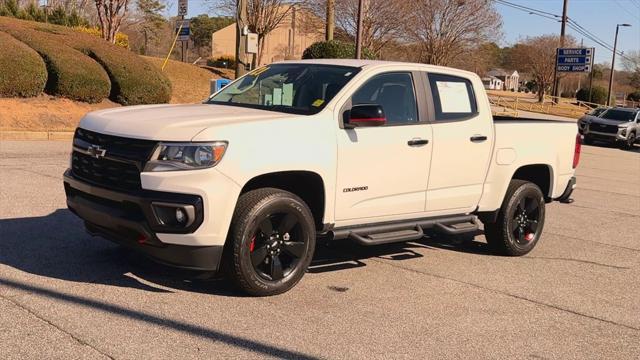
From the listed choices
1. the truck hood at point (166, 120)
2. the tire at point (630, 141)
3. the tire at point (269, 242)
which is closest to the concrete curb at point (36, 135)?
the truck hood at point (166, 120)

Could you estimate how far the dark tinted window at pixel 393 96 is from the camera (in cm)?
587

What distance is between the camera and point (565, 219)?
9.69 metres

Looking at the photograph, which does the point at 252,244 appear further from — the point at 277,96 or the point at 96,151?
the point at 277,96

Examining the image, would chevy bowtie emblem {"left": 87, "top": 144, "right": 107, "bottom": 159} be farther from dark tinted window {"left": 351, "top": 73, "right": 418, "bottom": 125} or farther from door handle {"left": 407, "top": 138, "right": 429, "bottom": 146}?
door handle {"left": 407, "top": 138, "right": 429, "bottom": 146}

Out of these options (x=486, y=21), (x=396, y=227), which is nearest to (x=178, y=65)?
(x=486, y=21)

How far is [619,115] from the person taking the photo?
28.8 meters

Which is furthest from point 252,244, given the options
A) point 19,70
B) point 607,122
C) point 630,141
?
point 630,141

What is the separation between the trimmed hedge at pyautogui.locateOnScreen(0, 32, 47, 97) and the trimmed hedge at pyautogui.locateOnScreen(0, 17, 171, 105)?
0.60 metres

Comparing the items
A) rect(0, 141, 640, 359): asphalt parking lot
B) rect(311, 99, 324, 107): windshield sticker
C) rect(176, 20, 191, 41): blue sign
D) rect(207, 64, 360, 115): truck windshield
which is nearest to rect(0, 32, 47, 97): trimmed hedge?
rect(176, 20, 191, 41): blue sign

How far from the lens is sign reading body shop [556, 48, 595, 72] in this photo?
49.7 m

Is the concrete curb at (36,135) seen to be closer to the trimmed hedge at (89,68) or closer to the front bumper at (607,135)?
the trimmed hedge at (89,68)

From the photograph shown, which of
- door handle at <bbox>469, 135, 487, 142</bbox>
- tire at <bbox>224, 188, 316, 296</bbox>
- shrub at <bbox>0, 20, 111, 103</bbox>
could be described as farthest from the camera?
shrub at <bbox>0, 20, 111, 103</bbox>

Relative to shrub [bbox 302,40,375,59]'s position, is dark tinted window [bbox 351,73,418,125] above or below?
below

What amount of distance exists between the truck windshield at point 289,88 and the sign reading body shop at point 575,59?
4819cm
